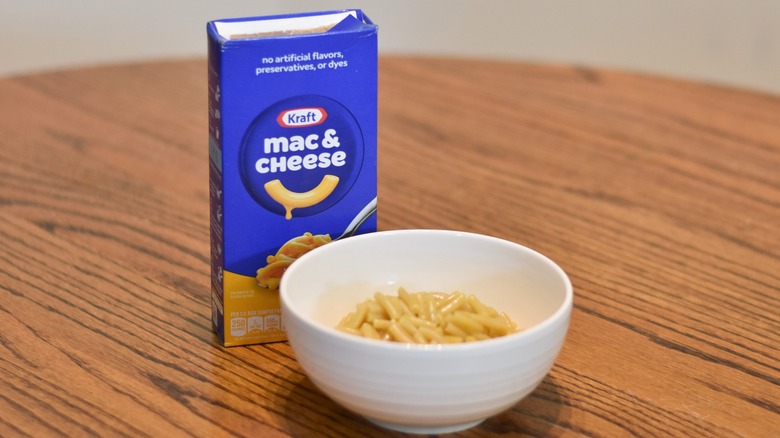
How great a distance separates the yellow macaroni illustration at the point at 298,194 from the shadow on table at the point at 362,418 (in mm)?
158

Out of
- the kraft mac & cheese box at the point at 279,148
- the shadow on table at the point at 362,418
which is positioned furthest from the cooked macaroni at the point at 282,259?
the shadow on table at the point at 362,418

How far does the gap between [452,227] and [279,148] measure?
0.35 m

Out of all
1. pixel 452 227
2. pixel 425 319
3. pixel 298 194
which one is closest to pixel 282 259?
pixel 298 194

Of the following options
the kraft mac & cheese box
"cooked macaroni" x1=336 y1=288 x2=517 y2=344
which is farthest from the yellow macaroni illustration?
"cooked macaroni" x1=336 y1=288 x2=517 y2=344

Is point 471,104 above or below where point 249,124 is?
below

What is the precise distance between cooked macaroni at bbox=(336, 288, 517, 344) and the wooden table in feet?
0.24

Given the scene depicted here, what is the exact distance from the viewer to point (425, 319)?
84cm

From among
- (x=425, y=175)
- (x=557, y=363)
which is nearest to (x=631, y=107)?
(x=425, y=175)

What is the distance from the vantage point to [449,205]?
50.1 inches

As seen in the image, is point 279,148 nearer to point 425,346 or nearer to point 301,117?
point 301,117

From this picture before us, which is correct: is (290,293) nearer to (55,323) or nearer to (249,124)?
(249,124)

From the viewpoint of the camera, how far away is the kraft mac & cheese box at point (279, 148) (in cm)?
88

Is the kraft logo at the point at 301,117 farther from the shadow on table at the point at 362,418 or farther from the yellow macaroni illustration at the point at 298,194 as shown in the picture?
the shadow on table at the point at 362,418

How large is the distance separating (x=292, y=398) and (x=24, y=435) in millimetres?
210
